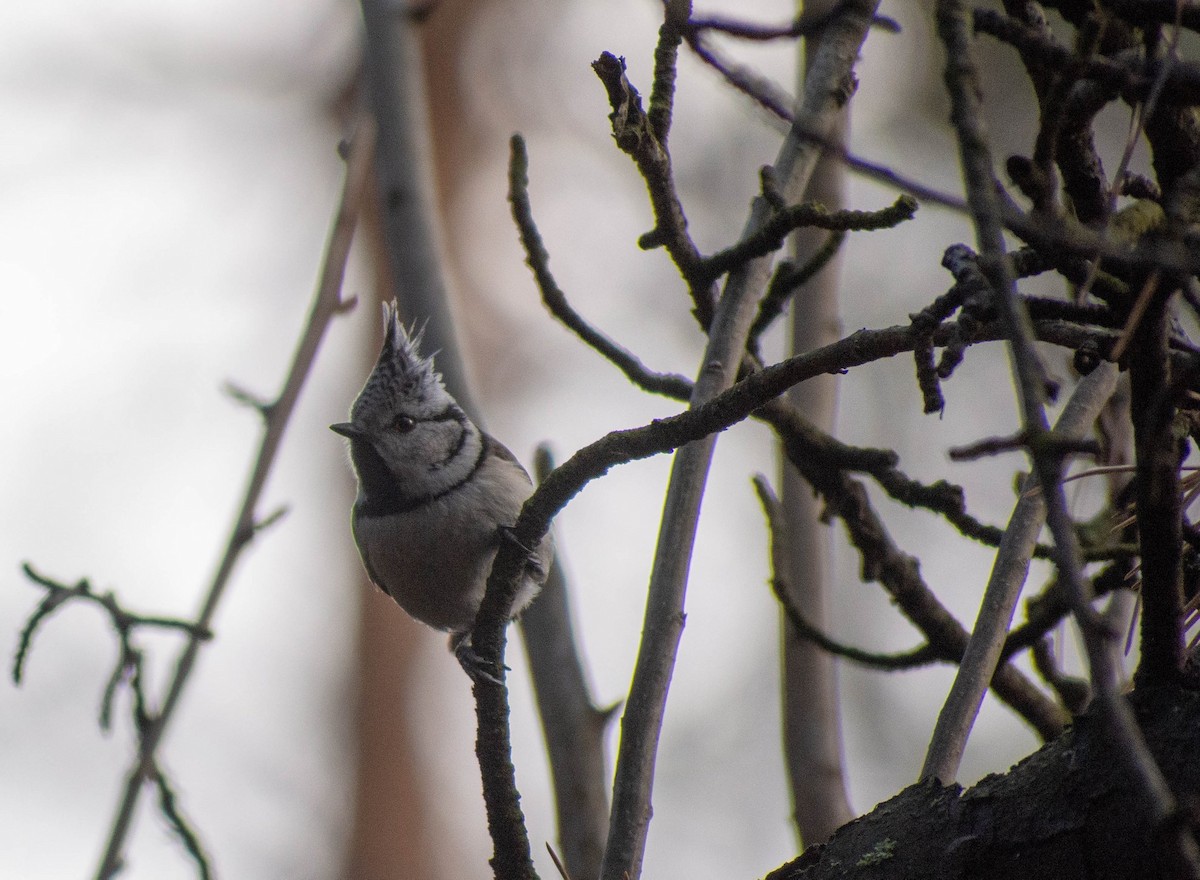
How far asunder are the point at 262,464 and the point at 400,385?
5.35ft

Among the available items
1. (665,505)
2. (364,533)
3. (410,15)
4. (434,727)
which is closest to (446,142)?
(434,727)

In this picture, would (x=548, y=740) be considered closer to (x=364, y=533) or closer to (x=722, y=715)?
(x=364, y=533)

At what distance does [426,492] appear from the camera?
3.57 meters

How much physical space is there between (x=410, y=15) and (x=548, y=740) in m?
2.21

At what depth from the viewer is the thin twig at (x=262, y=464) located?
1.85 meters

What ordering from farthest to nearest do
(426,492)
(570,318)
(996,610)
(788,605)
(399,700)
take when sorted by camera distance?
(399,700)
(426,492)
(788,605)
(570,318)
(996,610)

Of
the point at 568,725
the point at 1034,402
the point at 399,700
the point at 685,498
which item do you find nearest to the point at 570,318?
the point at 685,498

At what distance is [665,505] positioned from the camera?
2318 mm

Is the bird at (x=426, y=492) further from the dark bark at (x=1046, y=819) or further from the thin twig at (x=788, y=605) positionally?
the dark bark at (x=1046, y=819)

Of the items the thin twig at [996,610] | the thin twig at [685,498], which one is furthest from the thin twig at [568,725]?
the thin twig at [996,610]

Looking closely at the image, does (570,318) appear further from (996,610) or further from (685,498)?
(996,610)

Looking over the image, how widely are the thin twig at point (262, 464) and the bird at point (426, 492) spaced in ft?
3.04

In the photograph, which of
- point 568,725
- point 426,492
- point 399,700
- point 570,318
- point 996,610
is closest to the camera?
point 996,610

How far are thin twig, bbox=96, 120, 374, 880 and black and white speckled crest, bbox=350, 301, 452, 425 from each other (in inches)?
42.6
